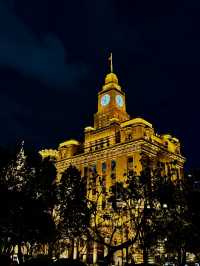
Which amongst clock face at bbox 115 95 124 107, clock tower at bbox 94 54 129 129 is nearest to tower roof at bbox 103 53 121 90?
clock tower at bbox 94 54 129 129

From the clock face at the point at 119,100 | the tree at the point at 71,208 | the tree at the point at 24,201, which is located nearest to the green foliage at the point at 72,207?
the tree at the point at 71,208

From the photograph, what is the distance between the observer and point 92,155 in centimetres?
9306

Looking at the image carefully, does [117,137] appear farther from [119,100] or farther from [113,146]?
[119,100]

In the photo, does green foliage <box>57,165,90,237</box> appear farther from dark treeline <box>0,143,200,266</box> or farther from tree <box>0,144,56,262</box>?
tree <box>0,144,56,262</box>

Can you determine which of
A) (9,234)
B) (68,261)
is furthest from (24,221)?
(68,261)

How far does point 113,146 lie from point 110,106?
60.2ft

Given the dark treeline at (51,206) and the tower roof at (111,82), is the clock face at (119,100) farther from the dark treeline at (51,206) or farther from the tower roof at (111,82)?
the dark treeline at (51,206)

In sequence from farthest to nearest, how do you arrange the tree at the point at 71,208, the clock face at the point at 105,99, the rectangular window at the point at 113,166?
the clock face at the point at 105,99
the rectangular window at the point at 113,166
the tree at the point at 71,208

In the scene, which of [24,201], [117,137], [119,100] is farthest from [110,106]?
[24,201]

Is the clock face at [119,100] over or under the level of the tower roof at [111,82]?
under

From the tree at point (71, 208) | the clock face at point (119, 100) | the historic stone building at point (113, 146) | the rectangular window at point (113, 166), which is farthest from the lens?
the clock face at point (119, 100)

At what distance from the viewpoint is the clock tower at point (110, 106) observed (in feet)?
330

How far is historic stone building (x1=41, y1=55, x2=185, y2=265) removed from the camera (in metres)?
84.3

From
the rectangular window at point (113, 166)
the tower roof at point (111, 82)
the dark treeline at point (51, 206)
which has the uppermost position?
the tower roof at point (111, 82)
